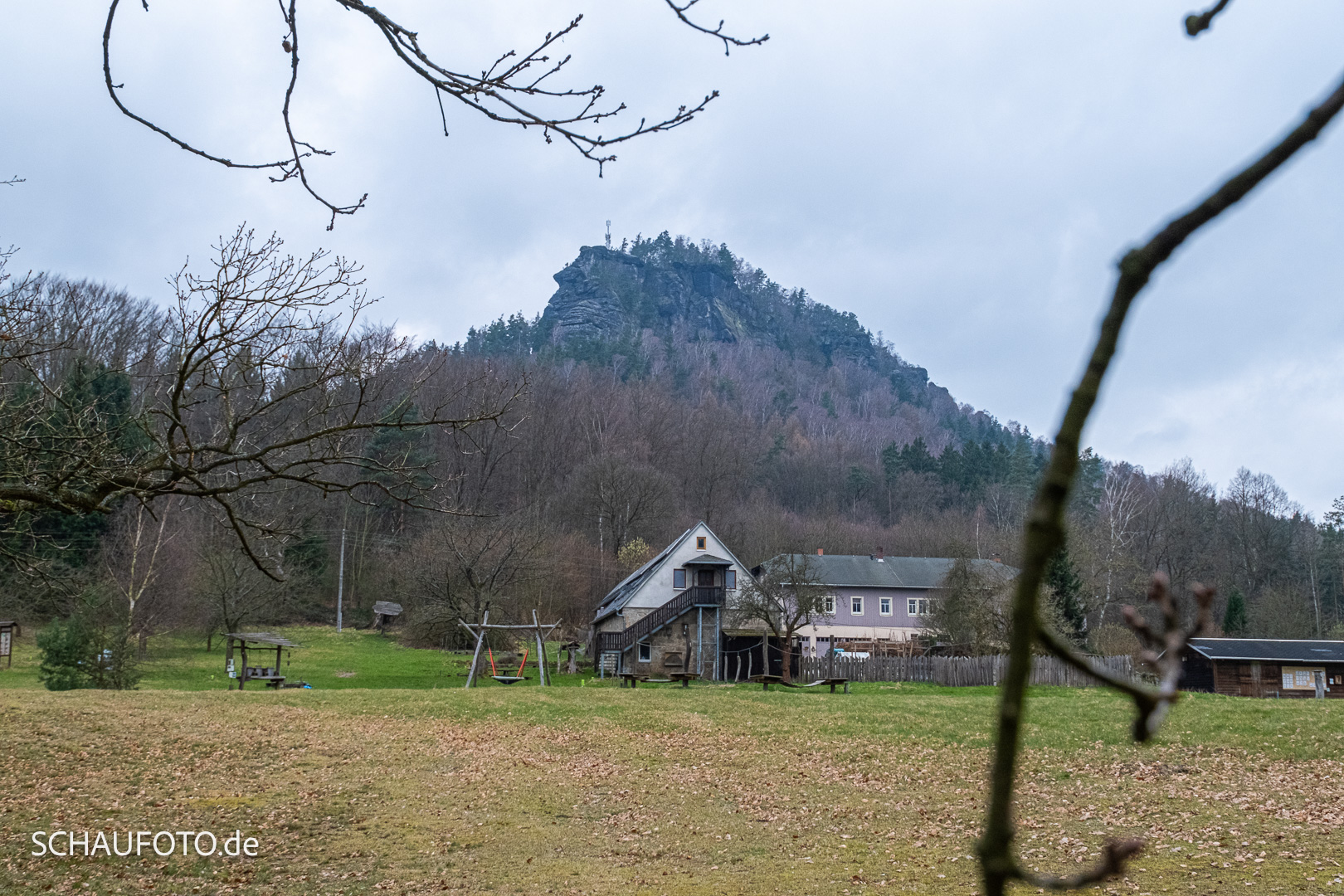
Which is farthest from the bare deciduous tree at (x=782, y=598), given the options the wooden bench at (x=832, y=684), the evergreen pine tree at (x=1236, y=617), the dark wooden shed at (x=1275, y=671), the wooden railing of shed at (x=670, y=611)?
the evergreen pine tree at (x=1236, y=617)

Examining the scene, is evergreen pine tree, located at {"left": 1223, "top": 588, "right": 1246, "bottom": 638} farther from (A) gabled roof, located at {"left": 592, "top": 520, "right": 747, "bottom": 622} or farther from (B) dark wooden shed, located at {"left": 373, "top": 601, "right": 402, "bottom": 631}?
(B) dark wooden shed, located at {"left": 373, "top": 601, "right": 402, "bottom": 631}

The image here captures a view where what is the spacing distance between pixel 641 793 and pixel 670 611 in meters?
27.6

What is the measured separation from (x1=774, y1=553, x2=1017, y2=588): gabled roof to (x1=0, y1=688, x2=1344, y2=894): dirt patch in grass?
31.1m

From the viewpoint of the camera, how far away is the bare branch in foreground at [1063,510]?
0.64 m

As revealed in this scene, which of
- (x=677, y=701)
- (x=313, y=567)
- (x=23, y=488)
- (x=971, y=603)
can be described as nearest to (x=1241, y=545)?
(x=971, y=603)

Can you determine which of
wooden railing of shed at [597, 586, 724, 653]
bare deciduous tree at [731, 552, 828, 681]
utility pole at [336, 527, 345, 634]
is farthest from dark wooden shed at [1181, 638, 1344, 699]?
utility pole at [336, 527, 345, 634]

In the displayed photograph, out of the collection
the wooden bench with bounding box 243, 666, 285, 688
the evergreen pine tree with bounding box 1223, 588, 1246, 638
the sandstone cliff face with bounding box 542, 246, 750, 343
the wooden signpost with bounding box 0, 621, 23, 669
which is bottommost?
the wooden bench with bounding box 243, 666, 285, 688

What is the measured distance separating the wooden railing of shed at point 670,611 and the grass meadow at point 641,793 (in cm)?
1732

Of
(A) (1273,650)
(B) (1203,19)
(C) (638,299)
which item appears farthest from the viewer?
(C) (638,299)

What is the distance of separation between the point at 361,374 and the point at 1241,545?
222ft

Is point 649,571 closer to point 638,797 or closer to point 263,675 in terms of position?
point 263,675

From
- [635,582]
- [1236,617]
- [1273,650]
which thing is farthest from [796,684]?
[1236,617]

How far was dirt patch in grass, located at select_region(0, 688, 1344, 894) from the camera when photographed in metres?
9.73

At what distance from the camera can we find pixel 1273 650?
35938mm
